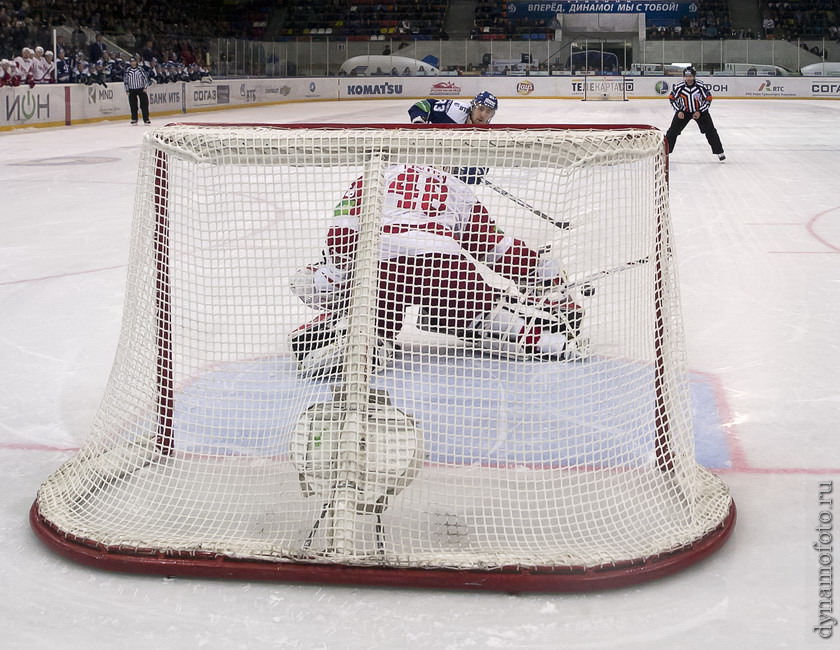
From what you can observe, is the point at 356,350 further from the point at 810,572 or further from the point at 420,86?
the point at 420,86

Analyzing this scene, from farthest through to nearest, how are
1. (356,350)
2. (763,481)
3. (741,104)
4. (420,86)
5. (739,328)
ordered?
1. (420,86)
2. (741,104)
3. (739,328)
4. (763,481)
5. (356,350)

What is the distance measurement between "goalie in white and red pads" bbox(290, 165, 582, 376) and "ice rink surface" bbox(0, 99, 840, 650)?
0.68m

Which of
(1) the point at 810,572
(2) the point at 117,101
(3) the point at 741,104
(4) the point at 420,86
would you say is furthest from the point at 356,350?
(4) the point at 420,86

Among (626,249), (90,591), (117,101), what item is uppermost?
(117,101)

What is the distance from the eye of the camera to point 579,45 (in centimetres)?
3044

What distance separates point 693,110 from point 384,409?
34.9ft

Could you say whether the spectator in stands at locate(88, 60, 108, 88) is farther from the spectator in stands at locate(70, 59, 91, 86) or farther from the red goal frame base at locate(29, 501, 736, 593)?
the red goal frame base at locate(29, 501, 736, 593)

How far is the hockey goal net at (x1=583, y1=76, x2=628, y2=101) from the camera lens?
29.1 metres

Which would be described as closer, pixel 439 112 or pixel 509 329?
pixel 509 329

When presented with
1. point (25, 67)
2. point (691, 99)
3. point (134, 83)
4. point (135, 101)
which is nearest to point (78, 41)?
point (134, 83)

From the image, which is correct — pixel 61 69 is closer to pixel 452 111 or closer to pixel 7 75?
pixel 7 75

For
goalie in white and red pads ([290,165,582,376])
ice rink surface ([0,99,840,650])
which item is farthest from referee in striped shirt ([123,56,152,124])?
goalie in white and red pads ([290,165,582,376])

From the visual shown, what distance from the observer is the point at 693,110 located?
480 inches

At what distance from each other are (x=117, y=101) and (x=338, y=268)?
18.6 m
